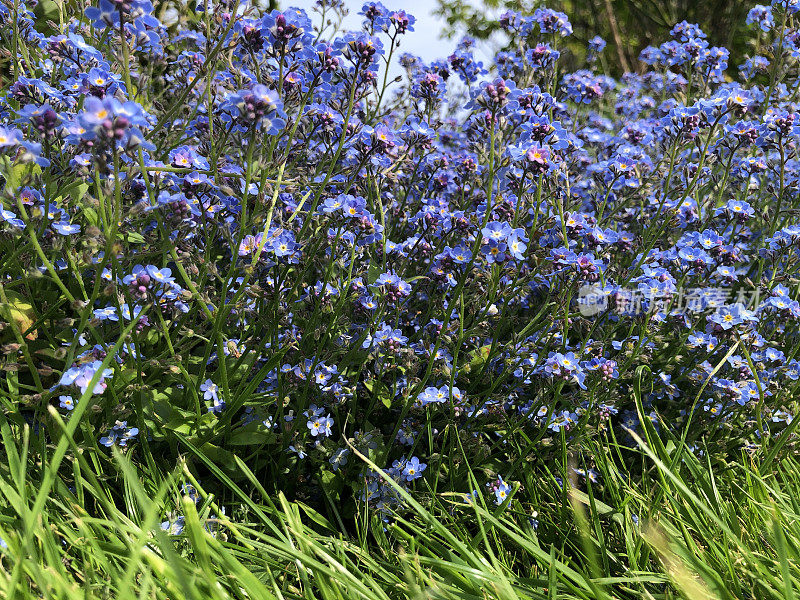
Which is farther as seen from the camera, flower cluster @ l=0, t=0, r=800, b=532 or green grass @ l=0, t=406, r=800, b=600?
flower cluster @ l=0, t=0, r=800, b=532

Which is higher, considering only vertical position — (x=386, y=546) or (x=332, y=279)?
(x=332, y=279)

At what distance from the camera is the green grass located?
1.79 meters

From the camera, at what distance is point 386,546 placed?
8.74 ft

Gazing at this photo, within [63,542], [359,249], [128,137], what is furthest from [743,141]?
[63,542]

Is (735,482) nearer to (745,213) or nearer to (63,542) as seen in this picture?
(745,213)

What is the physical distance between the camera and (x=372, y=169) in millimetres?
2918

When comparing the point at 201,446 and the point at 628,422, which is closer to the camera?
the point at 201,446

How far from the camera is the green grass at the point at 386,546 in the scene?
1.79 metres

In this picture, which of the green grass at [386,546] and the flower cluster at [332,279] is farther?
the flower cluster at [332,279]

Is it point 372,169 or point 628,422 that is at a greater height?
point 372,169

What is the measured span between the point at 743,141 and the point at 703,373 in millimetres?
1159

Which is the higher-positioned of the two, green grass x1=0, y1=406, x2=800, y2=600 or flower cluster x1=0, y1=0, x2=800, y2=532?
flower cluster x1=0, y1=0, x2=800, y2=532

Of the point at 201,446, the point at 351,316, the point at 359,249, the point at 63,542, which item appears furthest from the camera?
the point at 351,316

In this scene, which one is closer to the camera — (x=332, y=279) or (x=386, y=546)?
(x=386, y=546)
